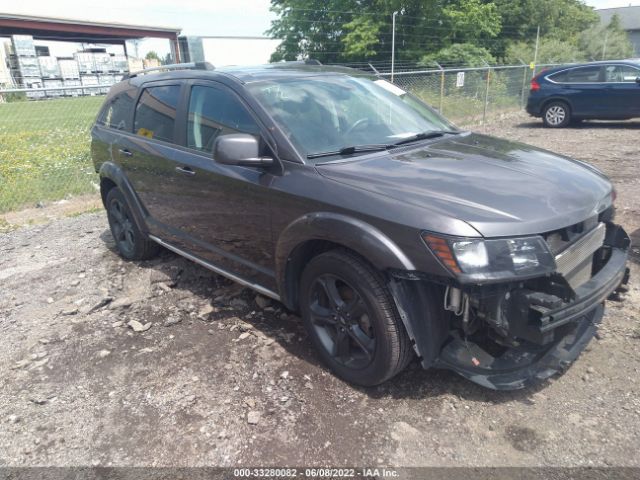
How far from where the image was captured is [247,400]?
2.98m

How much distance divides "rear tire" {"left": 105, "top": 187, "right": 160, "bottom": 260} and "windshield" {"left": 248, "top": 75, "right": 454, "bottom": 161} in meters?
2.21

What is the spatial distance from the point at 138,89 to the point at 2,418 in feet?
9.84

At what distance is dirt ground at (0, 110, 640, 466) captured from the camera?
2566 millimetres

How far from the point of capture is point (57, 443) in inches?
109

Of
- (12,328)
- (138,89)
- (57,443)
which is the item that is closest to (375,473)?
(57,443)

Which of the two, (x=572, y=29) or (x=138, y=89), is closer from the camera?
(x=138, y=89)

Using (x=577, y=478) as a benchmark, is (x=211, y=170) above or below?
above

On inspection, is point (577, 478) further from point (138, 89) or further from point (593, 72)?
point (593, 72)

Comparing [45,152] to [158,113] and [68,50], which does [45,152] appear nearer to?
[158,113]

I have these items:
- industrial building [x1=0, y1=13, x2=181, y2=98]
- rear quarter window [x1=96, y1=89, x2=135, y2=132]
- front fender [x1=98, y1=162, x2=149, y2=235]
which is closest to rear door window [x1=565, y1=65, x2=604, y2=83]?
rear quarter window [x1=96, y1=89, x2=135, y2=132]

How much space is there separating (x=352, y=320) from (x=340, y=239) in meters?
0.50

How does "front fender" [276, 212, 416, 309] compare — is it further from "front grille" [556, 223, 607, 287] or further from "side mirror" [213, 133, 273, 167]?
"front grille" [556, 223, 607, 287]

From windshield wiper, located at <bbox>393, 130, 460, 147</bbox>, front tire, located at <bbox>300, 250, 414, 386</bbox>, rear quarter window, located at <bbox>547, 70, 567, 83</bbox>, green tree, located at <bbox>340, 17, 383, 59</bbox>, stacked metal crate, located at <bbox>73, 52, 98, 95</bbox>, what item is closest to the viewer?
front tire, located at <bbox>300, 250, 414, 386</bbox>

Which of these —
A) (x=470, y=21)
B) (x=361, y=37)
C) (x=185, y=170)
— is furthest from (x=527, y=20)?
(x=185, y=170)
